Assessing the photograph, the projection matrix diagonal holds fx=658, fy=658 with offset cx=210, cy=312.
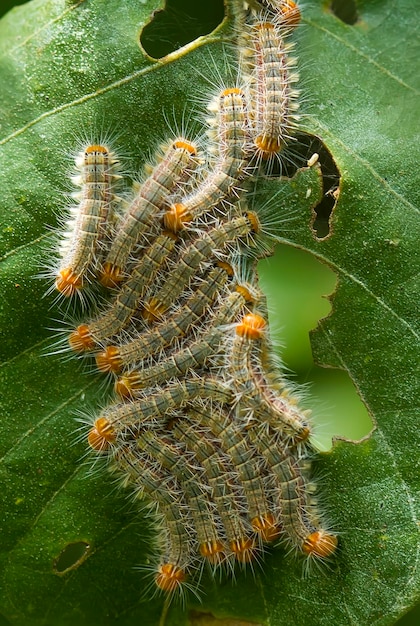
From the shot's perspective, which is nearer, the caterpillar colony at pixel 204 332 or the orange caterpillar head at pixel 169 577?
the caterpillar colony at pixel 204 332

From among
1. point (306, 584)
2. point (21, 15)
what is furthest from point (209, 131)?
point (306, 584)

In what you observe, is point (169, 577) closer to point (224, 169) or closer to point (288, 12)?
point (224, 169)

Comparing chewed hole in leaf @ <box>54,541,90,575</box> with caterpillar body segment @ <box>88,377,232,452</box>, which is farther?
chewed hole in leaf @ <box>54,541,90,575</box>

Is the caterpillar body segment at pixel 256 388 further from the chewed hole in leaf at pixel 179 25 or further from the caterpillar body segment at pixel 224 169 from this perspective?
the chewed hole in leaf at pixel 179 25

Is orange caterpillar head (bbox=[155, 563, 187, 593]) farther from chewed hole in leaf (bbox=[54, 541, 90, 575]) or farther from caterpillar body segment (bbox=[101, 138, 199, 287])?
caterpillar body segment (bbox=[101, 138, 199, 287])

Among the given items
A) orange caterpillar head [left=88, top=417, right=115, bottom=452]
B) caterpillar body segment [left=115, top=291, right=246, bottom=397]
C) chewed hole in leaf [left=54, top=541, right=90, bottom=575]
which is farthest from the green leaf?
caterpillar body segment [left=115, top=291, right=246, bottom=397]

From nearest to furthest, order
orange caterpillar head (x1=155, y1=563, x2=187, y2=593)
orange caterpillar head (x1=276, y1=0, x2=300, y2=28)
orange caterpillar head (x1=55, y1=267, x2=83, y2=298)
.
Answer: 1. orange caterpillar head (x1=276, y1=0, x2=300, y2=28)
2. orange caterpillar head (x1=55, y1=267, x2=83, y2=298)
3. orange caterpillar head (x1=155, y1=563, x2=187, y2=593)

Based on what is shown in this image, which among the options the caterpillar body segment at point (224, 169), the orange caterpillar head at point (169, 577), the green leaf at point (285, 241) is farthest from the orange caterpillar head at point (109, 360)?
the orange caterpillar head at point (169, 577)
